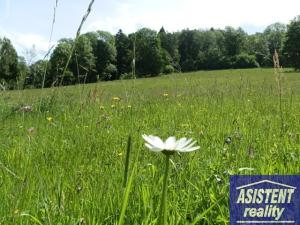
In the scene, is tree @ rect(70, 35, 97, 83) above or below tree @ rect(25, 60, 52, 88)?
above

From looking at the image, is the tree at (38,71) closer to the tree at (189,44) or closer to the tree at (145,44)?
the tree at (145,44)

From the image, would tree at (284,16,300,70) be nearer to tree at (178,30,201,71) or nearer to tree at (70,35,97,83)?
tree at (178,30,201,71)

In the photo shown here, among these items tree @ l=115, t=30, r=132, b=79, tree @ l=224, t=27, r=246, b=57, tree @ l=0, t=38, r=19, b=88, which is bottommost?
tree @ l=0, t=38, r=19, b=88

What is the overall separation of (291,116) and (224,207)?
10.7 ft

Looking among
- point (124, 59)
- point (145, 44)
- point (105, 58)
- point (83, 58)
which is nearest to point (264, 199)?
point (83, 58)

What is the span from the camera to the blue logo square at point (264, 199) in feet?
5.04

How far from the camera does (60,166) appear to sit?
2623 mm

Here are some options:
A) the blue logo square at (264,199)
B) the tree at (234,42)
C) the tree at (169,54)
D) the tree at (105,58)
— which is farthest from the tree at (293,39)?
the blue logo square at (264,199)

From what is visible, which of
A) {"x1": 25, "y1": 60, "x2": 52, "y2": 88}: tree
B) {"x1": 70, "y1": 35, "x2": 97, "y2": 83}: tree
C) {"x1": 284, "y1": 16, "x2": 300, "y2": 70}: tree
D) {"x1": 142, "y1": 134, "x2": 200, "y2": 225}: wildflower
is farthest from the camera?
{"x1": 284, "y1": 16, "x2": 300, "y2": 70}: tree

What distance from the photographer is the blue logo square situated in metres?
1.54

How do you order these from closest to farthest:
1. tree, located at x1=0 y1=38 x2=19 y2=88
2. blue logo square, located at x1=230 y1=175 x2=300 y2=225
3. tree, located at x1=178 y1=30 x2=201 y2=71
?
blue logo square, located at x1=230 y1=175 x2=300 y2=225 → tree, located at x1=0 y1=38 x2=19 y2=88 → tree, located at x1=178 y1=30 x2=201 y2=71

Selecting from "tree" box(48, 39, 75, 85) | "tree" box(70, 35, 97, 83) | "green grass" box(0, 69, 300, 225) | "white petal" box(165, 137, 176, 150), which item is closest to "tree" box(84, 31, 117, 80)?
"tree" box(70, 35, 97, 83)

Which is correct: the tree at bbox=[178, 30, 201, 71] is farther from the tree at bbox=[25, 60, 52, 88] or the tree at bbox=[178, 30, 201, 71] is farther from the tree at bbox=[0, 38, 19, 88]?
the tree at bbox=[25, 60, 52, 88]

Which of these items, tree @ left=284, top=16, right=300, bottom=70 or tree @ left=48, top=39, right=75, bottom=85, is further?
tree @ left=284, top=16, right=300, bottom=70
